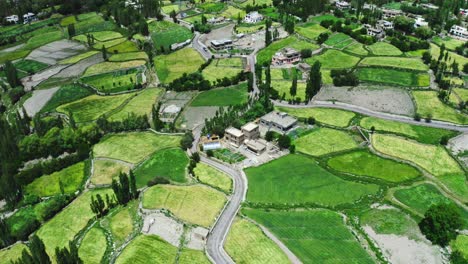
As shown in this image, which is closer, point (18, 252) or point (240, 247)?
point (240, 247)

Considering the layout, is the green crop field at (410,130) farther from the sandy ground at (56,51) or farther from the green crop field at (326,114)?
the sandy ground at (56,51)

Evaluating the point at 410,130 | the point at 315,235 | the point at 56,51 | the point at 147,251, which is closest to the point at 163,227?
the point at 147,251

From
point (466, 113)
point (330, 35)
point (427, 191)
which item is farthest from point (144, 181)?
point (330, 35)

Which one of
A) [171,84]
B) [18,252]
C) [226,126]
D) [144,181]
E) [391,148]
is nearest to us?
[18,252]

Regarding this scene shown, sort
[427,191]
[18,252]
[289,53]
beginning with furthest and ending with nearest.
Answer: [289,53], [427,191], [18,252]

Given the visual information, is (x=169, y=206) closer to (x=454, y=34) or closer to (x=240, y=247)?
(x=240, y=247)

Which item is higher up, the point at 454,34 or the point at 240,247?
the point at 454,34

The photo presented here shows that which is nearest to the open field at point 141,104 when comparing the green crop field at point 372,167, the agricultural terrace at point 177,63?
the agricultural terrace at point 177,63
